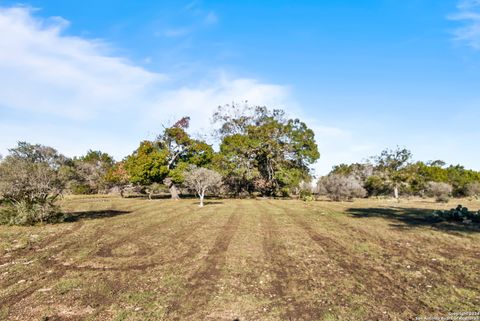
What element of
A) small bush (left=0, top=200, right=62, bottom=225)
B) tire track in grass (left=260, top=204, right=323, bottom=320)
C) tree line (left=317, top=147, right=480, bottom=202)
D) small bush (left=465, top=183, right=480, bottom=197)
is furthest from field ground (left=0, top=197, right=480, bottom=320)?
small bush (left=465, top=183, right=480, bottom=197)

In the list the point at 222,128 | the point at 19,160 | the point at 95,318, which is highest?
the point at 222,128

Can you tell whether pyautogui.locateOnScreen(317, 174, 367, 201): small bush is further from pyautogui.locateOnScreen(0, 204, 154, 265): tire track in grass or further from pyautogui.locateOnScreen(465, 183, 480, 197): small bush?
pyautogui.locateOnScreen(0, 204, 154, 265): tire track in grass

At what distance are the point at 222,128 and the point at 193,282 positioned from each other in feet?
166

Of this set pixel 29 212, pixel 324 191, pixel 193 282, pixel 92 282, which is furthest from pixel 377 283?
pixel 324 191

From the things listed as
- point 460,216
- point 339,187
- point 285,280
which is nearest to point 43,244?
point 285,280

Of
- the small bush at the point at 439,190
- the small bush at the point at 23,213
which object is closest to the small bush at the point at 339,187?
the small bush at the point at 439,190

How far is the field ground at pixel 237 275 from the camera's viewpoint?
6.23 metres

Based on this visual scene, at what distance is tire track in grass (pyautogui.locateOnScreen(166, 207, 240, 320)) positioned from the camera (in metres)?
6.21

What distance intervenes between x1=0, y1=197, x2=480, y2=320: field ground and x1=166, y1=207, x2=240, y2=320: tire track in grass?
3 cm

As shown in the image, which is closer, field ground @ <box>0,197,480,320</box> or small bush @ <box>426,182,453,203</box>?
field ground @ <box>0,197,480,320</box>

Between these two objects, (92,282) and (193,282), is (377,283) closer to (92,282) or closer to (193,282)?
(193,282)

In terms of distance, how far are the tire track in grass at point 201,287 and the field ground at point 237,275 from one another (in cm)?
3

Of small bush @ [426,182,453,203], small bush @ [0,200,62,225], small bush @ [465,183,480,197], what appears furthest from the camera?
small bush @ [465,183,480,197]

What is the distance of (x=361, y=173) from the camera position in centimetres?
7919
